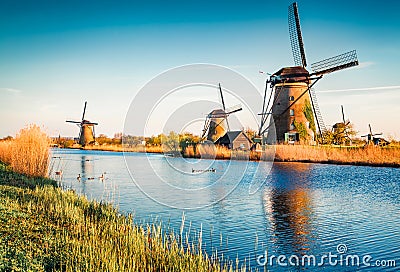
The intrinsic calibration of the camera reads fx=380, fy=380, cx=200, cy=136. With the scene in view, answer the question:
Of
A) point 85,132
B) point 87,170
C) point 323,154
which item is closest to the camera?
point 87,170

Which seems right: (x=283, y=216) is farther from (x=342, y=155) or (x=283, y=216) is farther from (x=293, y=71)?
(x=293, y=71)

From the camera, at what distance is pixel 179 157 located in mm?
34219

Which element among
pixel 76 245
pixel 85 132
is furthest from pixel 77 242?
pixel 85 132

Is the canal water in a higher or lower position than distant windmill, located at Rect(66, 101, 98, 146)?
lower

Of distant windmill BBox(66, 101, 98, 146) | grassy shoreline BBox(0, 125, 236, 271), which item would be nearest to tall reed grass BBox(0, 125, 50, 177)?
grassy shoreline BBox(0, 125, 236, 271)

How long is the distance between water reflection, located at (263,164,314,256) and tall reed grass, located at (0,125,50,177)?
22.2 feet

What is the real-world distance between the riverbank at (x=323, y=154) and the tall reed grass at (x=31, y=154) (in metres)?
16.4

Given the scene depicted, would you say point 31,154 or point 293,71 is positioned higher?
point 293,71

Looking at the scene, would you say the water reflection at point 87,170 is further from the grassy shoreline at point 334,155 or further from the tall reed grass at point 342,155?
the tall reed grass at point 342,155

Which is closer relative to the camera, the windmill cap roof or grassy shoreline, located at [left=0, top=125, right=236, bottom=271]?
grassy shoreline, located at [left=0, top=125, right=236, bottom=271]

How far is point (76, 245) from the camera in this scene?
15.8 ft

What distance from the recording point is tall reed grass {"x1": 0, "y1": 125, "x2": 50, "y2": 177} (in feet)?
37.6

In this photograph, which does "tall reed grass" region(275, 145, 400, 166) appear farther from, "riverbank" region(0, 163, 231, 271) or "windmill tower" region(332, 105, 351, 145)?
"riverbank" region(0, 163, 231, 271)

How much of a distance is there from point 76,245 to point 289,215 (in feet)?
17.3
